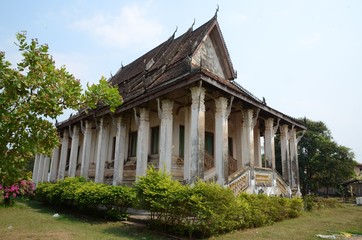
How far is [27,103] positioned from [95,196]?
567 centimetres

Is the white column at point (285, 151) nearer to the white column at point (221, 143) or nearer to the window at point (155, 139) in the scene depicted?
the white column at point (221, 143)

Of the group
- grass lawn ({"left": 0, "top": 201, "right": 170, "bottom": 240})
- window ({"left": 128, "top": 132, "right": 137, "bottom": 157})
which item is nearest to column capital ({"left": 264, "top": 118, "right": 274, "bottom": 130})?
window ({"left": 128, "top": 132, "right": 137, "bottom": 157})

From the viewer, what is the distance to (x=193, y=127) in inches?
379

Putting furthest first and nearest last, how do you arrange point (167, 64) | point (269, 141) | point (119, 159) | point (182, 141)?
point (167, 64), point (269, 141), point (182, 141), point (119, 159)

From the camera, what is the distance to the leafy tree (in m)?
4.30

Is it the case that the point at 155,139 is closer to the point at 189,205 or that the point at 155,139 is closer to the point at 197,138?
the point at 197,138

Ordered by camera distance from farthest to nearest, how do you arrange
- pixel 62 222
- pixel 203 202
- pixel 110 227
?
pixel 62 222, pixel 110 227, pixel 203 202

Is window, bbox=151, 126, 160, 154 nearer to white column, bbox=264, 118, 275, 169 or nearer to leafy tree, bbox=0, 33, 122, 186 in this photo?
white column, bbox=264, 118, 275, 169

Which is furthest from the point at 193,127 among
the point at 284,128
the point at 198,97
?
the point at 284,128

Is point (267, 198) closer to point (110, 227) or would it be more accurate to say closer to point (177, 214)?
point (177, 214)

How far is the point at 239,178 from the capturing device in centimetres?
1072

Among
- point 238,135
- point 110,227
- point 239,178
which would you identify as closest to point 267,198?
point 239,178

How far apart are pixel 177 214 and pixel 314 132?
85.3 feet

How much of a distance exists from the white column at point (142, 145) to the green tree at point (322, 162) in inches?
805
